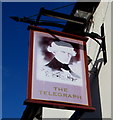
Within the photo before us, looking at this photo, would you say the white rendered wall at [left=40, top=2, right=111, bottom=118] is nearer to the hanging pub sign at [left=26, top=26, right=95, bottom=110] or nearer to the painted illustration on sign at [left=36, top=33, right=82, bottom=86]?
the hanging pub sign at [left=26, top=26, right=95, bottom=110]

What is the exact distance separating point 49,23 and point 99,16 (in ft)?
5.13

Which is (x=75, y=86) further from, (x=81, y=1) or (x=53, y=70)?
(x=81, y=1)

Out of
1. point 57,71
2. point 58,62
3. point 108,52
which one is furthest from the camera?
point 108,52

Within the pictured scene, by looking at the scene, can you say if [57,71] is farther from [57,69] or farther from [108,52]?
[108,52]

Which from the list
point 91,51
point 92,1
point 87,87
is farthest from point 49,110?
point 87,87

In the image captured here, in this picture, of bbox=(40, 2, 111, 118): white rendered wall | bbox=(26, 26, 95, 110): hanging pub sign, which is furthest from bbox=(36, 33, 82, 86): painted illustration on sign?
bbox=(40, 2, 111, 118): white rendered wall

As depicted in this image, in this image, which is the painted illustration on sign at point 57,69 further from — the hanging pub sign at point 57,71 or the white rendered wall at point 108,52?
the white rendered wall at point 108,52

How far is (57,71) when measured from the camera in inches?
212

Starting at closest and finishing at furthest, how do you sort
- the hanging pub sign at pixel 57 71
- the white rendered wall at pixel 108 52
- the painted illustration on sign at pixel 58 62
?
1. the hanging pub sign at pixel 57 71
2. the painted illustration on sign at pixel 58 62
3. the white rendered wall at pixel 108 52

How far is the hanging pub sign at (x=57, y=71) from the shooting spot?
5.01 meters

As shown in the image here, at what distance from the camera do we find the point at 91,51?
747cm

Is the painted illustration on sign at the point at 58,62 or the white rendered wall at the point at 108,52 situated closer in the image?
the painted illustration on sign at the point at 58,62

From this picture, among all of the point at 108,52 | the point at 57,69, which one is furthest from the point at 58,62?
the point at 108,52

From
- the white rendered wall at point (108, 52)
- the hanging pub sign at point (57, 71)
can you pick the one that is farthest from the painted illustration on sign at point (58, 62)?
the white rendered wall at point (108, 52)
